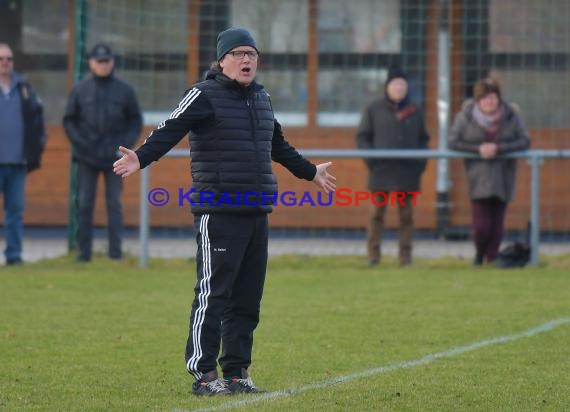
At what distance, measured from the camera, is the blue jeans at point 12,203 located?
15.0 meters

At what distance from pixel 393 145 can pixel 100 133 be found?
3038 mm

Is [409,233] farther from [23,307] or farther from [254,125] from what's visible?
[254,125]

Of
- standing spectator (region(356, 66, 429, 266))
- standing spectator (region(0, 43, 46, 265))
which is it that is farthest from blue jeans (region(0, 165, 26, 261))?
standing spectator (region(356, 66, 429, 266))

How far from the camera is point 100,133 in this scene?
1519 cm

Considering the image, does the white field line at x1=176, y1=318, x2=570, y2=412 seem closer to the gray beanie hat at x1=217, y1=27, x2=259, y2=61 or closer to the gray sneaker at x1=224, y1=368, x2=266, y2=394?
the gray sneaker at x1=224, y1=368, x2=266, y2=394

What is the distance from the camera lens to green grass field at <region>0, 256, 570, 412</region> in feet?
24.8

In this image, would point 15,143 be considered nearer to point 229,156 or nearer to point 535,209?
point 535,209

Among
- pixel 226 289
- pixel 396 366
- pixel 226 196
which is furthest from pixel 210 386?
pixel 396 366

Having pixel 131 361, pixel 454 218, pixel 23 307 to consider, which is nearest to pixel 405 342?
pixel 131 361

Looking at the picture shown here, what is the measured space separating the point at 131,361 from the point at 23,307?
10.2ft

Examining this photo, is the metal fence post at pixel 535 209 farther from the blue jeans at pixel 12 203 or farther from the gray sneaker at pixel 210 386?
the gray sneaker at pixel 210 386

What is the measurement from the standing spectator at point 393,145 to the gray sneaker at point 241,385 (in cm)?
736

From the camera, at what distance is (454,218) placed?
16.9 m

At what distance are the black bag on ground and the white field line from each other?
4016 mm
